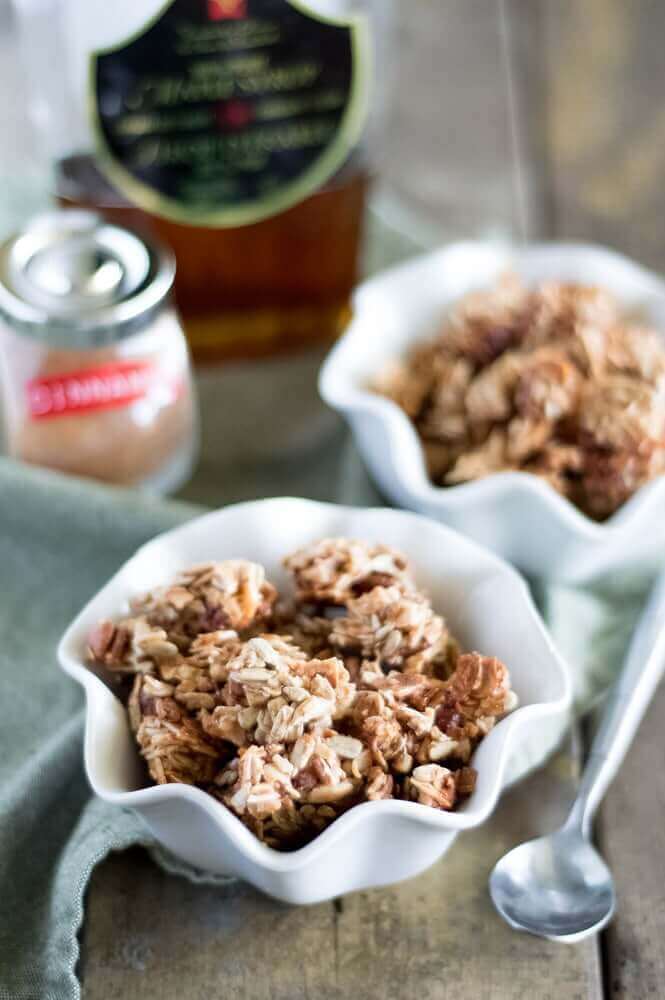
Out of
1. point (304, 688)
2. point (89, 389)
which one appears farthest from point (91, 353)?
point (304, 688)

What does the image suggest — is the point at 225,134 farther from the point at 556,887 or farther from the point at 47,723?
the point at 556,887

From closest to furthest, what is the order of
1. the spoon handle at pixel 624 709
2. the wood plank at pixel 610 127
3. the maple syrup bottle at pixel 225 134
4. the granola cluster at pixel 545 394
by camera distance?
1. the spoon handle at pixel 624 709
2. the granola cluster at pixel 545 394
3. the maple syrup bottle at pixel 225 134
4. the wood plank at pixel 610 127

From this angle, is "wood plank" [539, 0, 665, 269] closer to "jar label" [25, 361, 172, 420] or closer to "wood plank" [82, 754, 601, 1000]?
"jar label" [25, 361, 172, 420]

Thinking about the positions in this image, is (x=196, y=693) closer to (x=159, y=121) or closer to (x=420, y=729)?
(x=420, y=729)

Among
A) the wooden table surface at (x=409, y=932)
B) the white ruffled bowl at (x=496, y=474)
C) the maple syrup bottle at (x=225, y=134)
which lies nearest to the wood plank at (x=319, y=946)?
the wooden table surface at (x=409, y=932)

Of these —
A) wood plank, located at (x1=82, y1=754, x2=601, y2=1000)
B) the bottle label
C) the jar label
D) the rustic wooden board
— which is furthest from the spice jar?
the rustic wooden board

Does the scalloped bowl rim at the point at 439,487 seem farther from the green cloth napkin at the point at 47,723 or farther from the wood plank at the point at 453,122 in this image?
the wood plank at the point at 453,122
